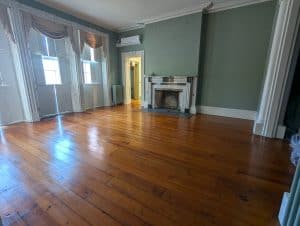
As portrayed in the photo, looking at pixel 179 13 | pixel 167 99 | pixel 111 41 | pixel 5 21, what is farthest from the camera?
pixel 111 41

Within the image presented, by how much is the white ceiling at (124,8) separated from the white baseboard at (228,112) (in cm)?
263

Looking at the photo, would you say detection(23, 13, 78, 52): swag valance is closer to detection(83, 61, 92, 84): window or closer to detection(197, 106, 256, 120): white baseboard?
detection(83, 61, 92, 84): window

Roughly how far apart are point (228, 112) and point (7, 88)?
5.40 meters

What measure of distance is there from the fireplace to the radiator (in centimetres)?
174

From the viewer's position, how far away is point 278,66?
96.2 inches

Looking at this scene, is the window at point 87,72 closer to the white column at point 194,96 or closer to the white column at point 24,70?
the white column at point 24,70

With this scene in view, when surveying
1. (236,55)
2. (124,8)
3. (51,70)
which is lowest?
(51,70)

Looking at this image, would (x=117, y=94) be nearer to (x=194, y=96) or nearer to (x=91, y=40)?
(x=91, y=40)

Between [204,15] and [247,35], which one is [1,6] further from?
[247,35]

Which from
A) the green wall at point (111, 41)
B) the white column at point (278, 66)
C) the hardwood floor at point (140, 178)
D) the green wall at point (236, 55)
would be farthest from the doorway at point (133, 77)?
the white column at point (278, 66)

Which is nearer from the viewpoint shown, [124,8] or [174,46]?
[124,8]

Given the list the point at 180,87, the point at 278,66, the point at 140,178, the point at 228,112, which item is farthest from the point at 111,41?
the point at 140,178

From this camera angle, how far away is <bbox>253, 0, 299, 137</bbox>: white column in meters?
2.27

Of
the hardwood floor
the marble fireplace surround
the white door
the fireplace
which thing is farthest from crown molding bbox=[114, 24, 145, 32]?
the hardwood floor
